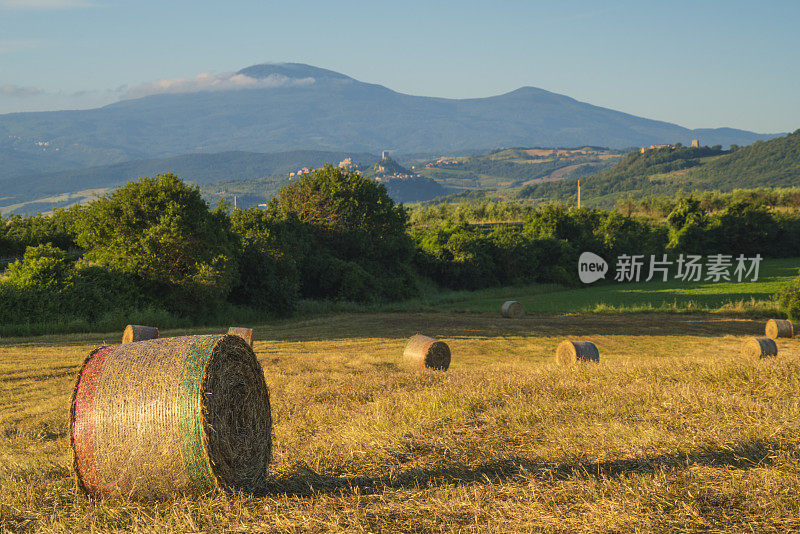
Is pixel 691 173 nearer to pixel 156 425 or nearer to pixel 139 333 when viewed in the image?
pixel 139 333

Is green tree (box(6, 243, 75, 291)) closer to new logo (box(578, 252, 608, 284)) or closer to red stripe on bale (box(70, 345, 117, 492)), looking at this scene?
red stripe on bale (box(70, 345, 117, 492))

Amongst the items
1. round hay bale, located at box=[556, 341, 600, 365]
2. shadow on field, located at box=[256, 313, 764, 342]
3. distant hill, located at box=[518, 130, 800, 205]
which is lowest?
shadow on field, located at box=[256, 313, 764, 342]

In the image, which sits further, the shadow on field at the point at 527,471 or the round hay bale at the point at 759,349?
the round hay bale at the point at 759,349

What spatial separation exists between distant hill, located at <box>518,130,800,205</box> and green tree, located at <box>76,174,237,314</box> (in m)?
140

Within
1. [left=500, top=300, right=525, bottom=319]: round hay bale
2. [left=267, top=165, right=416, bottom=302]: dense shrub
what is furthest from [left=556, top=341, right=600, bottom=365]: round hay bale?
[left=267, top=165, right=416, bottom=302]: dense shrub

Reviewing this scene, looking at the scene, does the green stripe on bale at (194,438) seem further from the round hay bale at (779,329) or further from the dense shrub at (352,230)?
the dense shrub at (352,230)

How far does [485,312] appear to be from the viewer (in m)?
35.1

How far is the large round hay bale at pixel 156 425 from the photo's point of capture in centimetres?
536

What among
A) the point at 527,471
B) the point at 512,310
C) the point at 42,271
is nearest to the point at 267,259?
the point at 42,271

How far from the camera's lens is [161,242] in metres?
26.3

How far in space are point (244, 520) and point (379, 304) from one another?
32725 mm

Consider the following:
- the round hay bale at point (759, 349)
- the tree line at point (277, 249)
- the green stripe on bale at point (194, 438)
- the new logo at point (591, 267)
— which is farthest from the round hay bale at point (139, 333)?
the new logo at point (591, 267)

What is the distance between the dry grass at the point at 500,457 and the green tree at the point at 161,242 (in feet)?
48.4

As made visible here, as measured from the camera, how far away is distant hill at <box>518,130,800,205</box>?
511 feet
